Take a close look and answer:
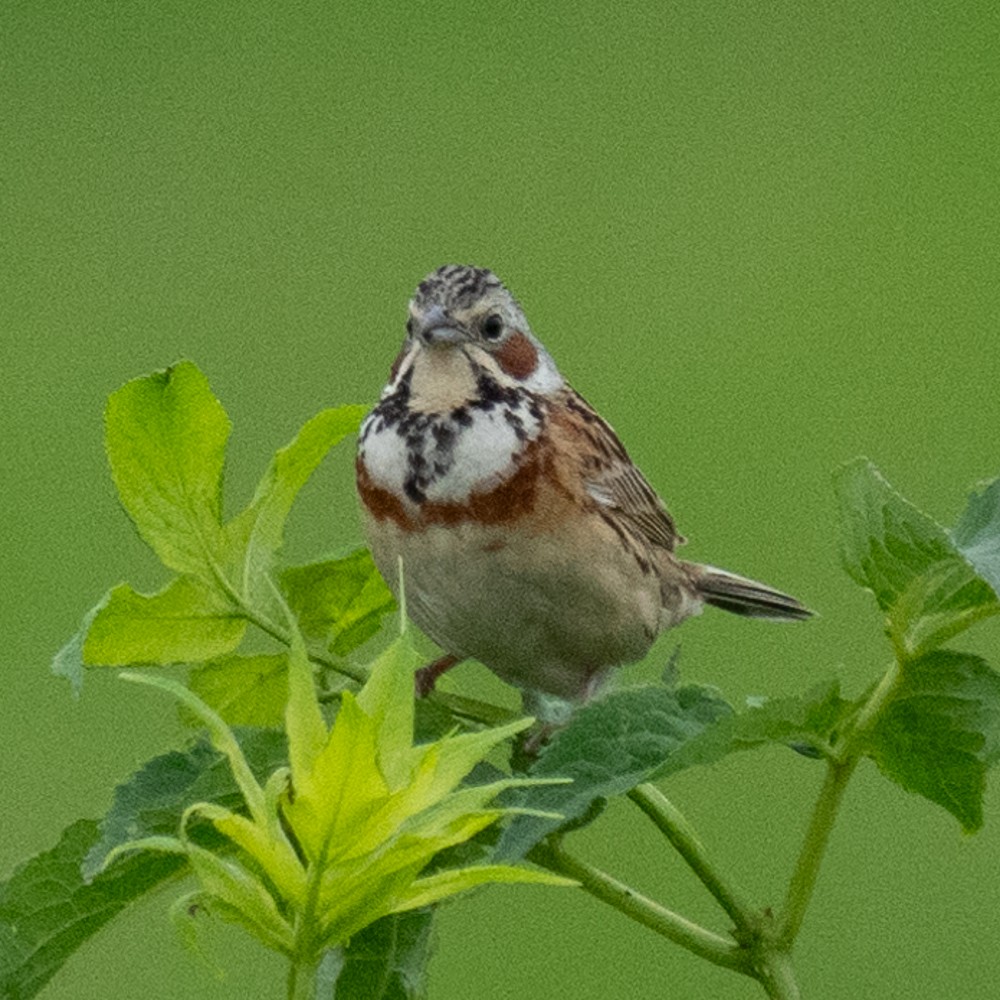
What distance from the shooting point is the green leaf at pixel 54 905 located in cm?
123

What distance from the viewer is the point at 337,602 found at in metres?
1.51

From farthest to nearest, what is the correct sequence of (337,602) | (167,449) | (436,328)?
(436,328)
(337,602)
(167,449)

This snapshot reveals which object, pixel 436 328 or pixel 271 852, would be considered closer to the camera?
pixel 271 852

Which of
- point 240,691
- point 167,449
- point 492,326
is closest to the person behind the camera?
point 167,449

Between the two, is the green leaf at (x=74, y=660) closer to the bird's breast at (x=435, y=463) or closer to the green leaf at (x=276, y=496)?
the green leaf at (x=276, y=496)

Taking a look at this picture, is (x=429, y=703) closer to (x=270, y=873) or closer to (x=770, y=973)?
(x=770, y=973)

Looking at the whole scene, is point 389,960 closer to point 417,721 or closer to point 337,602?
point 417,721

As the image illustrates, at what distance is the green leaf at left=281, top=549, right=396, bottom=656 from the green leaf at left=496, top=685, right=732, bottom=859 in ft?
1.00

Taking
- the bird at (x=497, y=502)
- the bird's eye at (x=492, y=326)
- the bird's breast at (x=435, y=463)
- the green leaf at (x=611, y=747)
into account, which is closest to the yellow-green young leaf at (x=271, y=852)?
the green leaf at (x=611, y=747)

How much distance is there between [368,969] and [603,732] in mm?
184

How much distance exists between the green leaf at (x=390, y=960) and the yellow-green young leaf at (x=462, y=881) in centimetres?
24

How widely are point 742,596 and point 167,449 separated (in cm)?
200

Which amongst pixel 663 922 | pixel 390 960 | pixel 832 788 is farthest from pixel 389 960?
pixel 832 788

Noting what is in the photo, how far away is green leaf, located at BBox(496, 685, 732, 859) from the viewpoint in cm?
113
